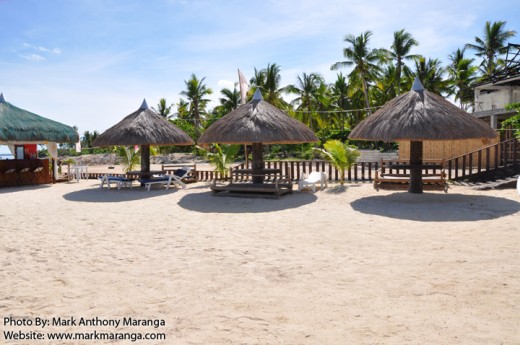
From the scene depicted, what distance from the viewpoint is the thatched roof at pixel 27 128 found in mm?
13469

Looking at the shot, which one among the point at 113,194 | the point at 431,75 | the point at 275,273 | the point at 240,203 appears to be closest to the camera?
the point at 275,273

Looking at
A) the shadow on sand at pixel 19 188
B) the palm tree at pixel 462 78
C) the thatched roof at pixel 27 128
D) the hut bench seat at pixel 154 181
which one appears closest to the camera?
the hut bench seat at pixel 154 181

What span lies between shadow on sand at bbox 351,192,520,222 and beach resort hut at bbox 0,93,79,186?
37.9 ft

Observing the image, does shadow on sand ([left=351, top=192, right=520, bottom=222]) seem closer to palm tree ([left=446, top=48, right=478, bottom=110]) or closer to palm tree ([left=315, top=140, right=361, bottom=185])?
palm tree ([left=315, top=140, right=361, bottom=185])

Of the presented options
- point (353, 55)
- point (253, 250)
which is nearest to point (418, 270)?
point (253, 250)

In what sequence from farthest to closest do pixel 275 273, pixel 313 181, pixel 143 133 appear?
pixel 143 133
pixel 313 181
pixel 275 273

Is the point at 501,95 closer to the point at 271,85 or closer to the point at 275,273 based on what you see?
the point at 271,85

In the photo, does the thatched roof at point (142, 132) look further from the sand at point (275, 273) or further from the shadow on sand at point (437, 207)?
the shadow on sand at point (437, 207)

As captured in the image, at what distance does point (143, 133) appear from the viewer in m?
12.6

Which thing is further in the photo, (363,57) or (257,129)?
(363,57)

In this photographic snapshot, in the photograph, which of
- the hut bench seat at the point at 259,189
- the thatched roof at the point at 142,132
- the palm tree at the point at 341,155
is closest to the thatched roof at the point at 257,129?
the hut bench seat at the point at 259,189

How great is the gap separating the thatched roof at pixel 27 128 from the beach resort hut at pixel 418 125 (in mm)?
11132

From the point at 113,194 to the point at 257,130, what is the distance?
489cm

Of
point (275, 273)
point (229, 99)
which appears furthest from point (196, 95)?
point (275, 273)
